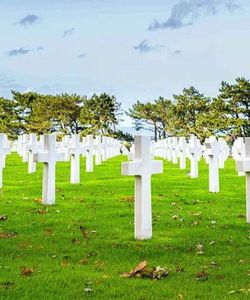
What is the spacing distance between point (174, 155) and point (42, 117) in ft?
173

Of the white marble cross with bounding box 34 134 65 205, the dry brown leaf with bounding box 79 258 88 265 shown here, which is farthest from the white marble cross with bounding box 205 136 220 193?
the dry brown leaf with bounding box 79 258 88 265

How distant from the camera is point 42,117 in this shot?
8869 cm

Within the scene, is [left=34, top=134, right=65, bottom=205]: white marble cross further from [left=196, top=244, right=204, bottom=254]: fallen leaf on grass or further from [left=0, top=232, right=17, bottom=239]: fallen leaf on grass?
[left=196, top=244, right=204, bottom=254]: fallen leaf on grass

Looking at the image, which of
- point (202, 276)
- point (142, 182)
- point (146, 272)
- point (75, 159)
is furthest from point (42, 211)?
point (75, 159)

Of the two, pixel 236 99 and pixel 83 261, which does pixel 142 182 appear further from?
pixel 236 99

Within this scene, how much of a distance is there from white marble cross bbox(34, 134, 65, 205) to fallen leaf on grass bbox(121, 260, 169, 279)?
732 cm

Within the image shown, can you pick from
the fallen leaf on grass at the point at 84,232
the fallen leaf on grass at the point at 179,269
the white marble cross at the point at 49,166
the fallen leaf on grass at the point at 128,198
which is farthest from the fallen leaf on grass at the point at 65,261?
the fallen leaf on grass at the point at 128,198

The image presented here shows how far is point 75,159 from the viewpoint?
2178 cm

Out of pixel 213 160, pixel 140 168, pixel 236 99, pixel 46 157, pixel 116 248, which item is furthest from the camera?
pixel 236 99

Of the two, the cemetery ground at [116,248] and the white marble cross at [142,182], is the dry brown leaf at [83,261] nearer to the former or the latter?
the cemetery ground at [116,248]

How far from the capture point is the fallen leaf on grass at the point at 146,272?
7.61 m

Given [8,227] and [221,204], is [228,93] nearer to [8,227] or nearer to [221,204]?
[221,204]

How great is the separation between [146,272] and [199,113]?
84503 millimetres

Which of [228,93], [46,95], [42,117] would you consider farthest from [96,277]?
[46,95]
